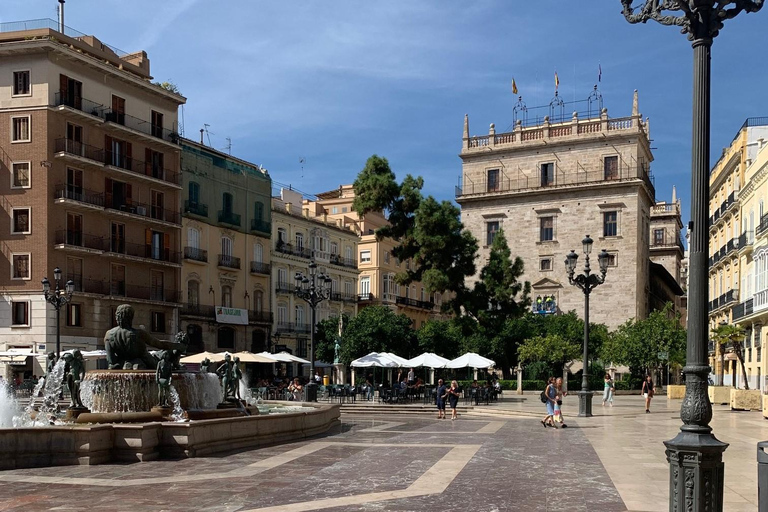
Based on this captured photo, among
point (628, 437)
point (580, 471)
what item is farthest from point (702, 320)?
point (628, 437)

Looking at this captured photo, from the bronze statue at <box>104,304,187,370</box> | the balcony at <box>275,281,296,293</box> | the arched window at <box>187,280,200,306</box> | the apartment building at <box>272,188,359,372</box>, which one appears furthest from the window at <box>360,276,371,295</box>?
the bronze statue at <box>104,304,187,370</box>

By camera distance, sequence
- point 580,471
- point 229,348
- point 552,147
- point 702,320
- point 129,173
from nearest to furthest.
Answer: point 702,320, point 580,471, point 129,173, point 229,348, point 552,147

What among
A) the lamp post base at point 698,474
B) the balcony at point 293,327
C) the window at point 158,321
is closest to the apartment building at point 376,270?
the balcony at point 293,327

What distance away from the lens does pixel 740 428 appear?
21.0 m

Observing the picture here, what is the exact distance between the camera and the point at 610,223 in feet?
176

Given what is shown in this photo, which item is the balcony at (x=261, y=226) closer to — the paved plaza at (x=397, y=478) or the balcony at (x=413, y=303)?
the balcony at (x=413, y=303)

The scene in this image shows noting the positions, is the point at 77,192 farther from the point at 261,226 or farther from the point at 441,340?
the point at 441,340

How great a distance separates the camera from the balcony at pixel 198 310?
45.6m

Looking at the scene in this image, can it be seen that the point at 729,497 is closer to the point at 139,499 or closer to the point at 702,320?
the point at 702,320

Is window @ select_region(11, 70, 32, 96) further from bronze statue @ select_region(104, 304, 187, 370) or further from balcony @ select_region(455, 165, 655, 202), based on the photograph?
balcony @ select_region(455, 165, 655, 202)

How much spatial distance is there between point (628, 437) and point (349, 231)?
43881mm

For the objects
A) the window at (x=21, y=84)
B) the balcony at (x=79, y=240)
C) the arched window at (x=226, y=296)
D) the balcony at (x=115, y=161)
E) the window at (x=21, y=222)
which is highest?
the window at (x=21, y=84)

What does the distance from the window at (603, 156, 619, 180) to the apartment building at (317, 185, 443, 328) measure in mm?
15564

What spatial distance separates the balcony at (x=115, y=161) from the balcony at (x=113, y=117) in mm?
1608
